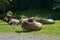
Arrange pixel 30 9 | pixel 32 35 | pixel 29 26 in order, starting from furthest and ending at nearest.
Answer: pixel 30 9 → pixel 29 26 → pixel 32 35

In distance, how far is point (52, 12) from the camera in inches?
1220

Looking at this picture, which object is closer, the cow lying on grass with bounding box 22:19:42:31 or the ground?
Result: the ground

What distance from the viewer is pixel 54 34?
1652 cm

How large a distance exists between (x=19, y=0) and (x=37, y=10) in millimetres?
3327

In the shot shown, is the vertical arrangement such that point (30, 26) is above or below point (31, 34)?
above

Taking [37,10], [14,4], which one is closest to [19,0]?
[14,4]

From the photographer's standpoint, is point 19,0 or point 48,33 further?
point 19,0

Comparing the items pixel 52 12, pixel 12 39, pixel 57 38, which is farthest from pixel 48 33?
pixel 52 12

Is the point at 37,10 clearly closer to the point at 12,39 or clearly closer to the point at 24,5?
the point at 24,5

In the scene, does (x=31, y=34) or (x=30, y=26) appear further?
(x=30, y=26)

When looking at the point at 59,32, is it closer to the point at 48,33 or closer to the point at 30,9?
the point at 48,33

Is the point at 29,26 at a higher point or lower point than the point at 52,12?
higher

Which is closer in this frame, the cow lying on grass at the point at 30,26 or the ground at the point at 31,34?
the ground at the point at 31,34

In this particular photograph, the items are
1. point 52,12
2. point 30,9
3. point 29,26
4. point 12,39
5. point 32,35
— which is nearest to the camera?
point 12,39
